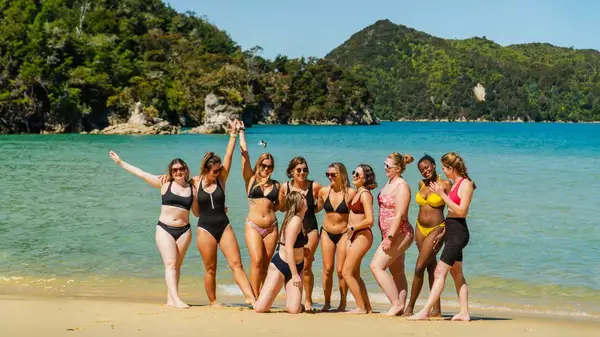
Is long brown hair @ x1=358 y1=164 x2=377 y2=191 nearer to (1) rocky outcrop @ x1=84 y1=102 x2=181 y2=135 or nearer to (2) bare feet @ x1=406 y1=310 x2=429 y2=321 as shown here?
(2) bare feet @ x1=406 y1=310 x2=429 y2=321

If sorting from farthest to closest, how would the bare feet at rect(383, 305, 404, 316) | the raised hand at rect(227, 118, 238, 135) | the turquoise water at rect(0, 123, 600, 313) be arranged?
the turquoise water at rect(0, 123, 600, 313) → the raised hand at rect(227, 118, 238, 135) → the bare feet at rect(383, 305, 404, 316)

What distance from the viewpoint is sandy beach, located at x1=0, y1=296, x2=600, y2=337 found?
6.89 m

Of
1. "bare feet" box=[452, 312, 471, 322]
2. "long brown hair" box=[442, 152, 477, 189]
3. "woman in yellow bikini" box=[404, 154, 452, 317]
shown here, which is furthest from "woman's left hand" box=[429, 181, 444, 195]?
"bare feet" box=[452, 312, 471, 322]

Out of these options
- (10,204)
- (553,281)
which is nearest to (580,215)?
(553,281)

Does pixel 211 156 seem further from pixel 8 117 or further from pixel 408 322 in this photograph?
pixel 8 117

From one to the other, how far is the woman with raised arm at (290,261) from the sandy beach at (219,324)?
17 cm

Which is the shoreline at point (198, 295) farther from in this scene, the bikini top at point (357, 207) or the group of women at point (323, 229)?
the bikini top at point (357, 207)

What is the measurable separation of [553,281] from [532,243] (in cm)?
369

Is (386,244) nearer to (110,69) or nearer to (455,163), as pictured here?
(455,163)

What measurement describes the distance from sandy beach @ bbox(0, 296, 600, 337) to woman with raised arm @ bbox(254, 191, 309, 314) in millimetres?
168

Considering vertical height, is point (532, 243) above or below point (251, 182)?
below

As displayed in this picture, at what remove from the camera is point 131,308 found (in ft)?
26.7

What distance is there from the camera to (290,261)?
763cm

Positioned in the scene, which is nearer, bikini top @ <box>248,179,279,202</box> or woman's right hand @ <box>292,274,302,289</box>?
woman's right hand @ <box>292,274,302,289</box>
